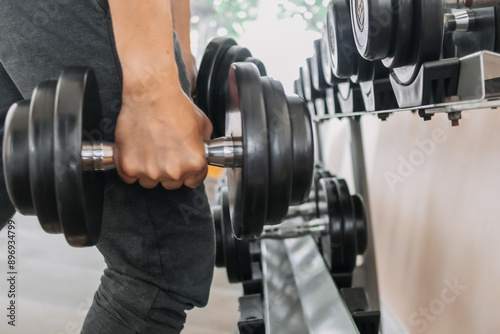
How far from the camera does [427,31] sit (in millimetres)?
609

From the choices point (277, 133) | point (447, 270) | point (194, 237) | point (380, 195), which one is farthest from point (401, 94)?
point (380, 195)

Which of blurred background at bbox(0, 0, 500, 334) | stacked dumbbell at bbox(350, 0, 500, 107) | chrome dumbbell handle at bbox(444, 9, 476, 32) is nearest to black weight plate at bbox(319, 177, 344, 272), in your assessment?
blurred background at bbox(0, 0, 500, 334)

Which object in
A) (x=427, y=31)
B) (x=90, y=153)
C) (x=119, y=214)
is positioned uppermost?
(x=427, y=31)

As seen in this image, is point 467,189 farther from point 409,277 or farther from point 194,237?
point 194,237

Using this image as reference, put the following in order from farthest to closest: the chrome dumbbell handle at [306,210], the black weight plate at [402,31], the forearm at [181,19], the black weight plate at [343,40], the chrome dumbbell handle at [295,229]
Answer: the chrome dumbbell handle at [306,210]
the chrome dumbbell handle at [295,229]
the forearm at [181,19]
the black weight plate at [343,40]
the black weight plate at [402,31]

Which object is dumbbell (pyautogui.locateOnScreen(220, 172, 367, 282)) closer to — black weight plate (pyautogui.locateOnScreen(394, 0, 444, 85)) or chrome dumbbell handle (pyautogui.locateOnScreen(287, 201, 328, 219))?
chrome dumbbell handle (pyautogui.locateOnScreen(287, 201, 328, 219))

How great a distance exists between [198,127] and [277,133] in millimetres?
144

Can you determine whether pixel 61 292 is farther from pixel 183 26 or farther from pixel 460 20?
pixel 460 20

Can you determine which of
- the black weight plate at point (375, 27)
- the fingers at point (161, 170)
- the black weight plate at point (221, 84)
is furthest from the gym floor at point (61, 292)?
the black weight plate at point (375, 27)

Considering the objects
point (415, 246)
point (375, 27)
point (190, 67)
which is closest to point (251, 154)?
point (375, 27)

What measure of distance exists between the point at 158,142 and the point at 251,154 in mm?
138

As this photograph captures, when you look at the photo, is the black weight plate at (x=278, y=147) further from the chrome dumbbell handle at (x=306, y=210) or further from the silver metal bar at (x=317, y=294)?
the chrome dumbbell handle at (x=306, y=210)

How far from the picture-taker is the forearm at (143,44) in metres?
0.69

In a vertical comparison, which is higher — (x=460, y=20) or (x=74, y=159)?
(x=460, y=20)
